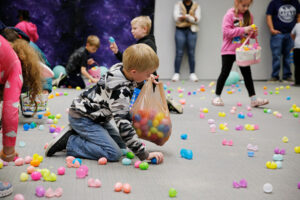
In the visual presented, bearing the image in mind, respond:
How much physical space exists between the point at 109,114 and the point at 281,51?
6.64 meters

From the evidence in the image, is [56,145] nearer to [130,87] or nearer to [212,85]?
[130,87]

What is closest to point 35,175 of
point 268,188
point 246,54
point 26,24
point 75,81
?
point 268,188

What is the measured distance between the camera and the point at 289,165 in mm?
2297

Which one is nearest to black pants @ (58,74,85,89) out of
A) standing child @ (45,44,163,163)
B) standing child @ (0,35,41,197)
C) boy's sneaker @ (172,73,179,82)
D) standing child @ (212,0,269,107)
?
boy's sneaker @ (172,73,179,82)

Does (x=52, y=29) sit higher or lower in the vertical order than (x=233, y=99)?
higher

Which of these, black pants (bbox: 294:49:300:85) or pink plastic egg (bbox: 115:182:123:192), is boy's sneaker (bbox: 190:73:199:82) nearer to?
black pants (bbox: 294:49:300:85)

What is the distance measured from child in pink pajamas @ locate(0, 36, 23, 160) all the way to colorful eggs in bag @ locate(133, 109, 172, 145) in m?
0.94

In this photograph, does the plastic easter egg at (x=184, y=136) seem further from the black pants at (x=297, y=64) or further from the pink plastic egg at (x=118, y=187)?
the black pants at (x=297, y=64)

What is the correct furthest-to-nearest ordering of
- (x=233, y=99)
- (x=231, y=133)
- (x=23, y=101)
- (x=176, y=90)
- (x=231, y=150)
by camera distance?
(x=176, y=90)
(x=233, y=99)
(x=23, y=101)
(x=231, y=133)
(x=231, y=150)

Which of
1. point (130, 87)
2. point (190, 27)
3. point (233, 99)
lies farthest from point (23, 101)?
point (190, 27)

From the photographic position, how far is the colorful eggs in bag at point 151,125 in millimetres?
2369

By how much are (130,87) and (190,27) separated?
5.68 metres

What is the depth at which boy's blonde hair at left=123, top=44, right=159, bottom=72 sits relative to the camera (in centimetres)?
→ 212

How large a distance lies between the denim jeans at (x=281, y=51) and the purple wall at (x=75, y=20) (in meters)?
2.81
